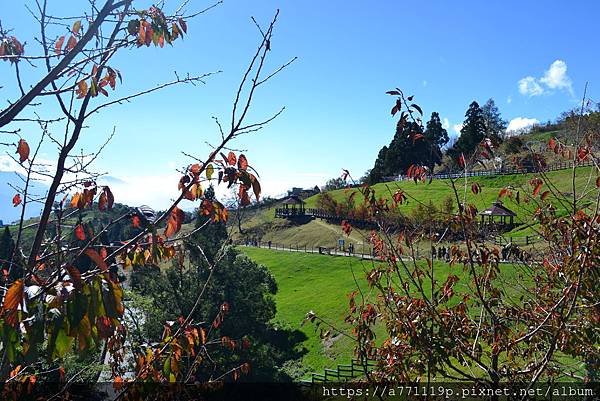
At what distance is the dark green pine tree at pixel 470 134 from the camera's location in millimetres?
4434

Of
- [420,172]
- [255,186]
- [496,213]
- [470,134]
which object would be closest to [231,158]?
[255,186]

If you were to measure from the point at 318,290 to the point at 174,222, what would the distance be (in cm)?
2761

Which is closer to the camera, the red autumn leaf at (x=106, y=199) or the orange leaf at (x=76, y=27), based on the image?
the red autumn leaf at (x=106, y=199)

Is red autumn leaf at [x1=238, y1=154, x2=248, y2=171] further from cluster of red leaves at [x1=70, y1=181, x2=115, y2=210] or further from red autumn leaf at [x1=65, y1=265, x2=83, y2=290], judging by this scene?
red autumn leaf at [x1=65, y1=265, x2=83, y2=290]

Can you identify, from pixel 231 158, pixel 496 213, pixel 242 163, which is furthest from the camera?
pixel 496 213

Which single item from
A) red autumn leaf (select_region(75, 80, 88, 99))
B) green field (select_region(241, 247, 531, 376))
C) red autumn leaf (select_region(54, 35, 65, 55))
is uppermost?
red autumn leaf (select_region(54, 35, 65, 55))

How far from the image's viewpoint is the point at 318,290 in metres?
29.0

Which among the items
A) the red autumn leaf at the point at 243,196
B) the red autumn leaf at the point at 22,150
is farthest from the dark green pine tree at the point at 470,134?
the red autumn leaf at the point at 22,150

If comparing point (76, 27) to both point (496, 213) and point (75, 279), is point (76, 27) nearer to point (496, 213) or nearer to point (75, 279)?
point (75, 279)

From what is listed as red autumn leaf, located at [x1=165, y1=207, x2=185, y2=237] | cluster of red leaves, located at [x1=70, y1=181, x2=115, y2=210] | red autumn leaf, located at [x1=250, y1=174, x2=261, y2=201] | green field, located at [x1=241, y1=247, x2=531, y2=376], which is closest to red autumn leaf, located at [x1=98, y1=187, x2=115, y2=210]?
cluster of red leaves, located at [x1=70, y1=181, x2=115, y2=210]

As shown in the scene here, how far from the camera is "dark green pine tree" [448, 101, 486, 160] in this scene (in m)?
4.43

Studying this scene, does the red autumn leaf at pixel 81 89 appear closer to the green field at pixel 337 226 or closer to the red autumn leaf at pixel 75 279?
the red autumn leaf at pixel 75 279

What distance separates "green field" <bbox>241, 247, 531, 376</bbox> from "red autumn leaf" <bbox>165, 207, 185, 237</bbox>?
36.7ft

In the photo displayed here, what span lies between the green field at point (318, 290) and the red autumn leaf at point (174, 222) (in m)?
11.2
